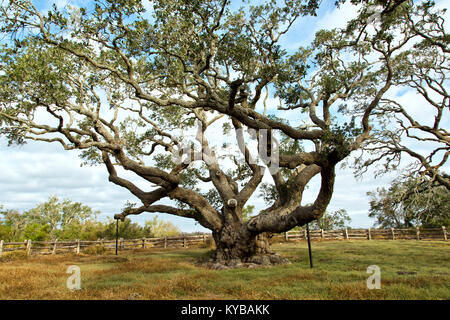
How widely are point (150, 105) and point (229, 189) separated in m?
6.32

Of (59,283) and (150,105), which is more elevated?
(150,105)

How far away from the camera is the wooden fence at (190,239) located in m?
22.2

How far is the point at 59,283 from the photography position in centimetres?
852

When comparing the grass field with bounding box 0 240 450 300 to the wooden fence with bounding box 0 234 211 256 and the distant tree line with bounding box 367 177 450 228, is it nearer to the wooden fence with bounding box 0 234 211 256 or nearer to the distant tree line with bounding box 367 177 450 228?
the distant tree line with bounding box 367 177 450 228

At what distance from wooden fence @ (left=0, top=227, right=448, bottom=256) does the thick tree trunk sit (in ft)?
38.3

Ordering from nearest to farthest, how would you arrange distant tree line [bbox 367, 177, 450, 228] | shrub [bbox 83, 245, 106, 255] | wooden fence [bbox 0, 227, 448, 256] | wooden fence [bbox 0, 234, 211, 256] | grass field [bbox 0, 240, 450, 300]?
1. grass field [bbox 0, 240, 450, 300]
2. distant tree line [bbox 367, 177, 450, 228]
3. wooden fence [bbox 0, 234, 211, 256]
4. shrub [bbox 83, 245, 106, 255]
5. wooden fence [bbox 0, 227, 448, 256]

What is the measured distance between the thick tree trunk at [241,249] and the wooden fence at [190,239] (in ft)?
38.3

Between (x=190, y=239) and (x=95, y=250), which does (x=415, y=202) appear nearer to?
(x=190, y=239)

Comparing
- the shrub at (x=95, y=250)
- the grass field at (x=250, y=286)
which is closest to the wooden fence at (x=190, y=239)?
Result: the shrub at (x=95, y=250)

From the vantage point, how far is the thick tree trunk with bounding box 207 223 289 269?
1223 cm

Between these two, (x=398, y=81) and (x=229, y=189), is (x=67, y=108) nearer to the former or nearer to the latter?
(x=229, y=189)

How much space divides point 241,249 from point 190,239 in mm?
14778

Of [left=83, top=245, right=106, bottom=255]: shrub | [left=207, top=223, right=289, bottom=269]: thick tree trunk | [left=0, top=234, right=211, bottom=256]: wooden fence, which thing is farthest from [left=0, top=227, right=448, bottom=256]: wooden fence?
[left=207, top=223, right=289, bottom=269]: thick tree trunk
